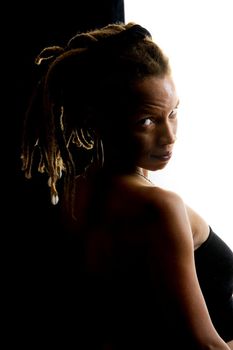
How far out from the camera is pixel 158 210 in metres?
0.75

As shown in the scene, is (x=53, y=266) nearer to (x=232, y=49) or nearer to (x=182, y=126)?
(x=182, y=126)

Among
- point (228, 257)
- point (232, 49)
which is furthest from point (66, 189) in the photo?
point (232, 49)

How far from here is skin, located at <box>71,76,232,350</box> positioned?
0.71 metres

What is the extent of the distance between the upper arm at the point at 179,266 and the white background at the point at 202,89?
0.56m

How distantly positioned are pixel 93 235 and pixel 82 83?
34 centimetres

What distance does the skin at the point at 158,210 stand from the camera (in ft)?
2.34

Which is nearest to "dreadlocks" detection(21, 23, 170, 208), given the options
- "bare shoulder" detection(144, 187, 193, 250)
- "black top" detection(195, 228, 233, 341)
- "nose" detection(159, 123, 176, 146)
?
"nose" detection(159, 123, 176, 146)

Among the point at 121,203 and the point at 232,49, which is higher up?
the point at 232,49

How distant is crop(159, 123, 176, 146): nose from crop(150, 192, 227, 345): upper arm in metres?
0.15

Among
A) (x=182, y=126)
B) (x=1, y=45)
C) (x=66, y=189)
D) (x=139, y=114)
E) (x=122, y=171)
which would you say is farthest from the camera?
A: (x=182, y=126)

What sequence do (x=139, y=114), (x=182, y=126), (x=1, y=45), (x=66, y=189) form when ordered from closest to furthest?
(x=139, y=114)
(x=66, y=189)
(x=1, y=45)
(x=182, y=126)

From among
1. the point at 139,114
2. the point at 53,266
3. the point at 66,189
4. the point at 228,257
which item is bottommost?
the point at 53,266

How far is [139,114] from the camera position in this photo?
81 centimetres

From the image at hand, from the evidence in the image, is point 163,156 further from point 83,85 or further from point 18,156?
point 18,156
